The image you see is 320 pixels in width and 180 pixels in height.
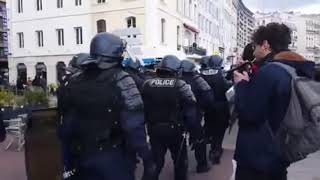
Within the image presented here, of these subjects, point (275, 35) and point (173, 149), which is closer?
point (275, 35)

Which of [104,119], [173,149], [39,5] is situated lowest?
[173,149]

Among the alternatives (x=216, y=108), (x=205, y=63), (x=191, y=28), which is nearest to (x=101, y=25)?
(x=191, y=28)

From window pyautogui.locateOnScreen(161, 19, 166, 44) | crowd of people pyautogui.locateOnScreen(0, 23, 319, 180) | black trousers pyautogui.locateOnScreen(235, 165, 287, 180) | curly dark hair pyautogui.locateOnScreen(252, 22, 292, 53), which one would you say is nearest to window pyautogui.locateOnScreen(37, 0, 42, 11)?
window pyautogui.locateOnScreen(161, 19, 166, 44)

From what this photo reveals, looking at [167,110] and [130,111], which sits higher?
[130,111]

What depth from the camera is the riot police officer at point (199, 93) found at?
754 cm

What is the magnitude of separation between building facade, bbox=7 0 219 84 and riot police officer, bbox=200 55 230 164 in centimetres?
2333

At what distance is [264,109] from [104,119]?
3.63 ft

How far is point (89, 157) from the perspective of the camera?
133 inches

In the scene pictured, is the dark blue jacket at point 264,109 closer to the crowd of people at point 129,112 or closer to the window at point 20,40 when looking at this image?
the crowd of people at point 129,112

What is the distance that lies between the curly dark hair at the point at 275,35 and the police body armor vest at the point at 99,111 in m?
1.12

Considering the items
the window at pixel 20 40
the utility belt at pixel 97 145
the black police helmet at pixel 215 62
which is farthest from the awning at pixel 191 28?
the utility belt at pixel 97 145

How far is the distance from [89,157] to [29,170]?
253 centimetres

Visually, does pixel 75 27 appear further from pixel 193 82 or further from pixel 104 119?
pixel 104 119

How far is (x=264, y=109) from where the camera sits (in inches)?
128
